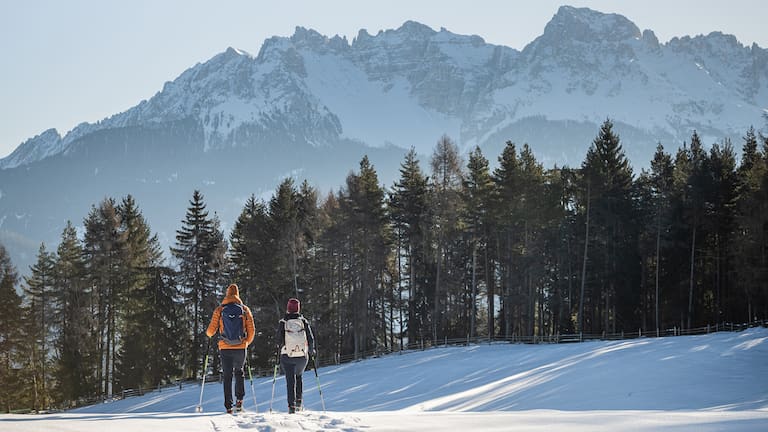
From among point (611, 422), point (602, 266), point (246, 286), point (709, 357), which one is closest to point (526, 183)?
point (602, 266)

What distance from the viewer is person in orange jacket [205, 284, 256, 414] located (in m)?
12.8

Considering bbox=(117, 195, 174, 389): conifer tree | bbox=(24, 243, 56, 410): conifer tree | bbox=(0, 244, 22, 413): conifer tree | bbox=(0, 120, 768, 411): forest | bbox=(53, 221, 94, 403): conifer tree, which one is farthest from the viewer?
bbox=(24, 243, 56, 410): conifer tree

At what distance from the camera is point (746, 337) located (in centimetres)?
2872

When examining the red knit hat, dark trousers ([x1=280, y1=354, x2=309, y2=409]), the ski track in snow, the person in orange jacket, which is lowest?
the ski track in snow

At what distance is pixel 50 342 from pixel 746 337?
130ft

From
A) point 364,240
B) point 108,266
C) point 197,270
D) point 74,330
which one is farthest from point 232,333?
point 74,330

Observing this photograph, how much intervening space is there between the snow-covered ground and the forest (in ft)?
21.7

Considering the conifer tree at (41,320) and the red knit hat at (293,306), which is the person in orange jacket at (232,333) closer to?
the red knit hat at (293,306)

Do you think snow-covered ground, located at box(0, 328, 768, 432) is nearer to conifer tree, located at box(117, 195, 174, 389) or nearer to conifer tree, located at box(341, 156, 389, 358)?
conifer tree, located at box(117, 195, 174, 389)

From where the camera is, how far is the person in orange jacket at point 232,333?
12.8 m

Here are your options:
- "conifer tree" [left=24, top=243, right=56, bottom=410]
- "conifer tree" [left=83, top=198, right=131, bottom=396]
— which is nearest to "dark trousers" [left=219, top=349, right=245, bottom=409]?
"conifer tree" [left=83, top=198, right=131, bottom=396]

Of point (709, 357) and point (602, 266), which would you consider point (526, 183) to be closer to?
point (602, 266)

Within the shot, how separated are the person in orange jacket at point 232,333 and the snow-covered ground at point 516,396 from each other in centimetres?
124

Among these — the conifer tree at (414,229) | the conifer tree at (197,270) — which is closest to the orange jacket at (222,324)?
the conifer tree at (414,229)
